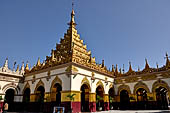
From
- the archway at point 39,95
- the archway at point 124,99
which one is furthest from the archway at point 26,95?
the archway at point 124,99

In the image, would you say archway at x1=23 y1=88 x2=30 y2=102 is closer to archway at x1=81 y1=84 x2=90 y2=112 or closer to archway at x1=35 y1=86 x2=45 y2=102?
archway at x1=35 y1=86 x2=45 y2=102

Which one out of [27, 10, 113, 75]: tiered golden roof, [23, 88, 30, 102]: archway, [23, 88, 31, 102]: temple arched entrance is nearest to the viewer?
[27, 10, 113, 75]: tiered golden roof

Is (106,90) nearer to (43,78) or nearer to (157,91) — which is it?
(157,91)

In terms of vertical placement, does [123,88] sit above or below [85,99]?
above

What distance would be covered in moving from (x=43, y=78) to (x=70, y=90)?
5370mm

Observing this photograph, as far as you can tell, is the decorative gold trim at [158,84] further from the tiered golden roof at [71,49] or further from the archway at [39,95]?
the archway at [39,95]

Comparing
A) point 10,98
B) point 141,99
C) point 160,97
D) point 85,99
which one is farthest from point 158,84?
point 10,98

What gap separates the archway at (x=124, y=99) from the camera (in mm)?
22361

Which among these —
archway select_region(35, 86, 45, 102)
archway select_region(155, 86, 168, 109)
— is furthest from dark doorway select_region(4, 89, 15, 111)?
archway select_region(155, 86, 168, 109)

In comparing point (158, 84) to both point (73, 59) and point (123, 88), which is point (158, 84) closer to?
point (123, 88)

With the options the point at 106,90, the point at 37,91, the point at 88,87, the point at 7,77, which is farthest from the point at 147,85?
the point at 7,77

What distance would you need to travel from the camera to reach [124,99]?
22.8 m

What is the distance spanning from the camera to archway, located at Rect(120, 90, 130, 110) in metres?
22.4

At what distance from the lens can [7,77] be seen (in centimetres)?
1912
